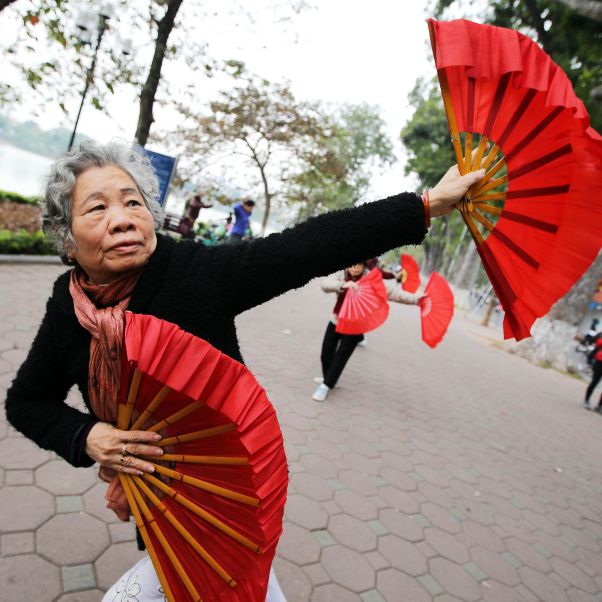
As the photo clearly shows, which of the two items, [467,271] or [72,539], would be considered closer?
[72,539]

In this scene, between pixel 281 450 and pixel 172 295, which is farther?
pixel 172 295

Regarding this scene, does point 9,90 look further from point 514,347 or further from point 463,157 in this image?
point 514,347

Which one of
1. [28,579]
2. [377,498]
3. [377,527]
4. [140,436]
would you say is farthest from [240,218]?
[140,436]

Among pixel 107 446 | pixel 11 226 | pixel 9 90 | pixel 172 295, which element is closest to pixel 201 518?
pixel 107 446

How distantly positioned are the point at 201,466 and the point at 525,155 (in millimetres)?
1053

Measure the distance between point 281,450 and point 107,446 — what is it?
1.44ft

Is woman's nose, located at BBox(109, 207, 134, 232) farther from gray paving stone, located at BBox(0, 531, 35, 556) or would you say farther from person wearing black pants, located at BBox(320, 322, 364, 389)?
person wearing black pants, located at BBox(320, 322, 364, 389)

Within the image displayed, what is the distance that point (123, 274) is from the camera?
1.15 m

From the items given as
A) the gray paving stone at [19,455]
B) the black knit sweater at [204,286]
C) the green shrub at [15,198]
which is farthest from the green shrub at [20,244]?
the black knit sweater at [204,286]

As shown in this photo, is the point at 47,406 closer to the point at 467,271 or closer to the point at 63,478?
the point at 63,478

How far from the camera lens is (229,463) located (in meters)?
0.88

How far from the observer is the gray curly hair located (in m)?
1.17

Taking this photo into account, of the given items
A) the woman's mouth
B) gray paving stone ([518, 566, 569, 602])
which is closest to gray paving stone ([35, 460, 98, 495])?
the woman's mouth

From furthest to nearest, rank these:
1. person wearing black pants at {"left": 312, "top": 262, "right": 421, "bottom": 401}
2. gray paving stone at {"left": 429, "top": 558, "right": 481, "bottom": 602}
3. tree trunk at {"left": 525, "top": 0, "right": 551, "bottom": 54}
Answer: tree trunk at {"left": 525, "top": 0, "right": 551, "bottom": 54} < person wearing black pants at {"left": 312, "top": 262, "right": 421, "bottom": 401} < gray paving stone at {"left": 429, "top": 558, "right": 481, "bottom": 602}
